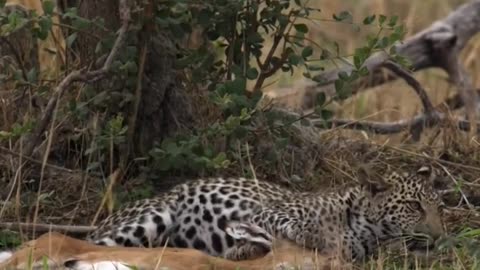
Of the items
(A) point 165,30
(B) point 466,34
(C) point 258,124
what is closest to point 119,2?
(A) point 165,30

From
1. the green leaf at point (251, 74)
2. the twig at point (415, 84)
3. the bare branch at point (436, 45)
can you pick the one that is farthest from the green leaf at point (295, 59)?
the bare branch at point (436, 45)

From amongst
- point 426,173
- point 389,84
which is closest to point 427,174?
point 426,173

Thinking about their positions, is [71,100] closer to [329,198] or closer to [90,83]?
[90,83]

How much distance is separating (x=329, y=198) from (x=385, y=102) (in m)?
3.44

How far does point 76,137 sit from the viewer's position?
319 inches

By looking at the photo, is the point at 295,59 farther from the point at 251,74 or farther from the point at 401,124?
the point at 401,124

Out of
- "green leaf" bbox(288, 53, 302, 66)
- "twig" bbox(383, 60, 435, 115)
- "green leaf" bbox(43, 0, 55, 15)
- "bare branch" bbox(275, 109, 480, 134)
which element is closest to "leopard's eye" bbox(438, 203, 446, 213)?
"green leaf" bbox(288, 53, 302, 66)

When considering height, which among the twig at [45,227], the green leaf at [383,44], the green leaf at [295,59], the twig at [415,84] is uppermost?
the green leaf at [383,44]

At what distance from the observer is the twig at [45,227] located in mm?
7383

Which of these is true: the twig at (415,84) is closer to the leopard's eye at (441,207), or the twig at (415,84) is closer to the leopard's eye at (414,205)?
the leopard's eye at (441,207)

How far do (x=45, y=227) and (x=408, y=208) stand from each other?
1.81m

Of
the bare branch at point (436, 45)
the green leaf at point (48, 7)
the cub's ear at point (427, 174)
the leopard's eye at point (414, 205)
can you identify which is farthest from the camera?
the bare branch at point (436, 45)

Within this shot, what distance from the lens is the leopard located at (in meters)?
7.44

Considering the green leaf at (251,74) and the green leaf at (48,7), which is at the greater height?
the green leaf at (48,7)
